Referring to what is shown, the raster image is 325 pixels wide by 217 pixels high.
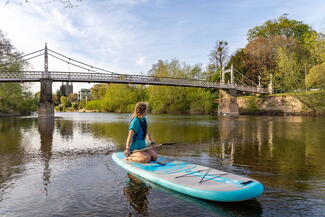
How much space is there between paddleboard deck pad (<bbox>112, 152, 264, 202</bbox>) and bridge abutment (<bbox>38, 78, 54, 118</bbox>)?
137ft

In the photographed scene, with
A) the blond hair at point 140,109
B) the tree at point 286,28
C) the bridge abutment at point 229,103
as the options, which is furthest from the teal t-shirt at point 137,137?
the tree at point 286,28

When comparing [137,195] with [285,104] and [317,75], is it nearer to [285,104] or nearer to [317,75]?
[317,75]

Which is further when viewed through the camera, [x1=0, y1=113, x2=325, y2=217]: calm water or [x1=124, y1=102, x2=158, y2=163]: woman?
[x1=124, y1=102, x2=158, y2=163]: woman

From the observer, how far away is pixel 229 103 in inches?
2186

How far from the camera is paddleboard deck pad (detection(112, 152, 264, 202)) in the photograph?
478 centimetres

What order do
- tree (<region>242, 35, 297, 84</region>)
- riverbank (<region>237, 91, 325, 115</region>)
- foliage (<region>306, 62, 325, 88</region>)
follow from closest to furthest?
foliage (<region>306, 62, 325, 88</region>) < riverbank (<region>237, 91, 325, 115</region>) < tree (<region>242, 35, 297, 84</region>)

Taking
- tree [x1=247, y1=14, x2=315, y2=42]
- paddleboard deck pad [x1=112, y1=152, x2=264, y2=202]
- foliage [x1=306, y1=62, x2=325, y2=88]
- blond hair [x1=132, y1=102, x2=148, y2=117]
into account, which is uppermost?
tree [x1=247, y1=14, x2=315, y2=42]

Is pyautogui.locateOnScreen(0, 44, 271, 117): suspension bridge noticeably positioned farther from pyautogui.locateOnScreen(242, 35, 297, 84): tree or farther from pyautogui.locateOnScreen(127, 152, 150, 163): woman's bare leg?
pyautogui.locateOnScreen(127, 152, 150, 163): woman's bare leg

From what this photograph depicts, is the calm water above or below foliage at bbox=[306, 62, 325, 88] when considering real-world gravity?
below

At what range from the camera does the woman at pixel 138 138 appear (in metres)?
6.84

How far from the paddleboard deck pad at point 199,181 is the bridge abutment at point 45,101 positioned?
41.6 meters

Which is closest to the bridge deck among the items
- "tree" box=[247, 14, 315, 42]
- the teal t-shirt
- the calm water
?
"tree" box=[247, 14, 315, 42]

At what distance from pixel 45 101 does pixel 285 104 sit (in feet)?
137

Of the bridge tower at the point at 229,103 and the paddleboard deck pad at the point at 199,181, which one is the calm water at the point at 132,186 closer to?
the paddleboard deck pad at the point at 199,181
